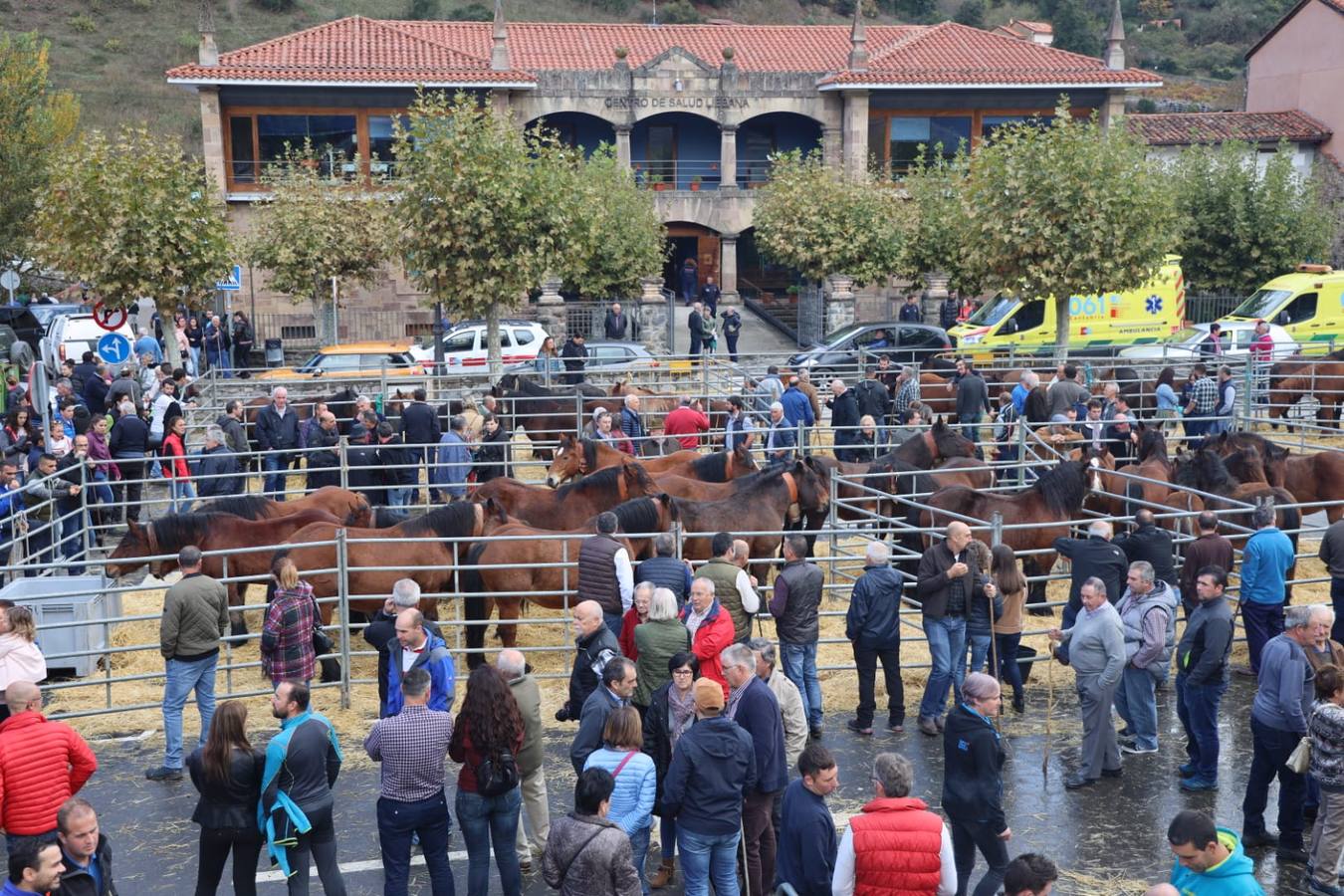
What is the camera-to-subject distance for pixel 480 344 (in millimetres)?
28453

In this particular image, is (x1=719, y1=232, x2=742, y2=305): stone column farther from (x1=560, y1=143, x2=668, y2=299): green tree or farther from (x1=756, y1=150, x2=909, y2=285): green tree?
(x1=560, y1=143, x2=668, y2=299): green tree

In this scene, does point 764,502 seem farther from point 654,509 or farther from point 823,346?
point 823,346

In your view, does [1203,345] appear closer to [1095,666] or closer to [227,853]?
[1095,666]

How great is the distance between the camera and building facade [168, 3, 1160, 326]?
36781mm

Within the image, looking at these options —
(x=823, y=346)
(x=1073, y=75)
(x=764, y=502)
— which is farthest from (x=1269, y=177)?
(x=764, y=502)

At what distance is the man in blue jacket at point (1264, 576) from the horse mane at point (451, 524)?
253 inches

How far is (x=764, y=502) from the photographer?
13531 millimetres

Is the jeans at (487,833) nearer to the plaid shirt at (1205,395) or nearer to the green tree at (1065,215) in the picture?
the plaid shirt at (1205,395)

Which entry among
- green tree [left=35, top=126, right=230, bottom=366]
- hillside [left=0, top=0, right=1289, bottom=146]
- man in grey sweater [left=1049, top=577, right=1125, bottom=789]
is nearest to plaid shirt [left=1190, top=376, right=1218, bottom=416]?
man in grey sweater [left=1049, top=577, right=1125, bottom=789]

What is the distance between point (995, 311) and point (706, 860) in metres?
22.9

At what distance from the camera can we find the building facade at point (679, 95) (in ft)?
121

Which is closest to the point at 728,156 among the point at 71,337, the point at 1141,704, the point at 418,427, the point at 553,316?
the point at 553,316

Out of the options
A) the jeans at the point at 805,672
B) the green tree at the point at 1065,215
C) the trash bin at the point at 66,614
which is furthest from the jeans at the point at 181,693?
the green tree at the point at 1065,215

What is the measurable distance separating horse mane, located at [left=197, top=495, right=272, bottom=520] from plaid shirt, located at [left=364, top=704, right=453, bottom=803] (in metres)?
6.49
